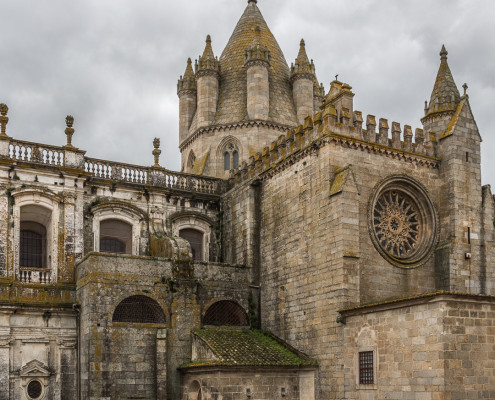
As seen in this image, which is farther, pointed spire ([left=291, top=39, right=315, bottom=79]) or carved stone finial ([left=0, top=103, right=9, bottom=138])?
pointed spire ([left=291, top=39, right=315, bottom=79])

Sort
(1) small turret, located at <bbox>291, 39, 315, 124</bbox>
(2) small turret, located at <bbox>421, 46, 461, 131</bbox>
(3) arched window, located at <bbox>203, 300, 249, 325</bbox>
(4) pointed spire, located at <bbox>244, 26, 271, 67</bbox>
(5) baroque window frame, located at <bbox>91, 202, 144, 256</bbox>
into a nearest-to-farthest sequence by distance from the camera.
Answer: (3) arched window, located at <bbox>203, 300, 249, 325</bbox> → (2) small turret, located at <bbox>421, 46, 461, 131</bbox> → (5) baroque window frame, located at <bbox>91, 202, 144, 256</bbox> → (4) pointed spire, located at <bbox>244, 26, 271, 67</bbox> → (1) small turret, located at <bbox>291, 39, 315, 124</bbox>

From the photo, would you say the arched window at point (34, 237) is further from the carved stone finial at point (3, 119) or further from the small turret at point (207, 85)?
the small turret at point (207, 85)

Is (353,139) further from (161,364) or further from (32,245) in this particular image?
(32,245)

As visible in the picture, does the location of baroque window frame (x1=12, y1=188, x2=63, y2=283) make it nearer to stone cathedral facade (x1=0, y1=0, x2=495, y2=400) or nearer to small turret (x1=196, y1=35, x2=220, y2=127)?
stone cathedral facade (x1=0, y1=0, x2=495, y2=400)

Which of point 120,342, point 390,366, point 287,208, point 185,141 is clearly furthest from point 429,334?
point 185,141

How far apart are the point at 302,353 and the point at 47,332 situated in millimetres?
10057

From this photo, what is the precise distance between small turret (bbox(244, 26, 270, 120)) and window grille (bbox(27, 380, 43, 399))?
17.1 meters

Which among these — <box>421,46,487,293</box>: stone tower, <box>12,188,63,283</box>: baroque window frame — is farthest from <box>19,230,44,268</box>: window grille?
<box>421,46,487,293</box>: stone tower

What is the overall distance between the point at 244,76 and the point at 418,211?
14154 millimetres

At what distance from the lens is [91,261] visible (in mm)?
25156

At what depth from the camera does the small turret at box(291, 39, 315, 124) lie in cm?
3653

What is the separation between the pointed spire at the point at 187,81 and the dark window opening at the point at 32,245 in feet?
43.9

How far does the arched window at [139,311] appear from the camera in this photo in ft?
83.2

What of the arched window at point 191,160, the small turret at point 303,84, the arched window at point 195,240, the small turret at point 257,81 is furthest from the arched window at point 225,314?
the small turret at point 303,84
